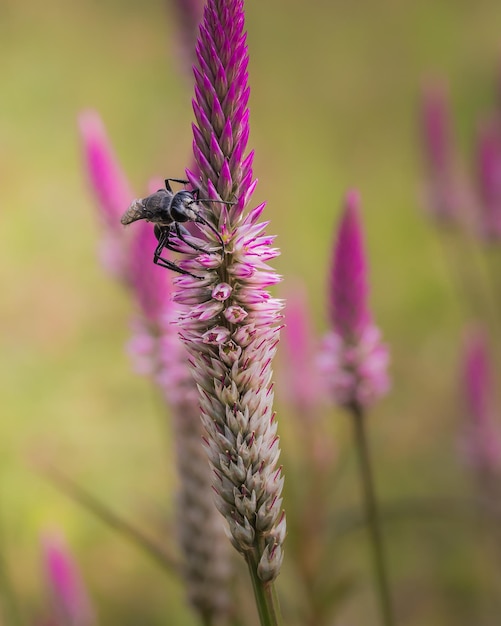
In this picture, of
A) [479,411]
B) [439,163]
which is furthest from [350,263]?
[439,163]

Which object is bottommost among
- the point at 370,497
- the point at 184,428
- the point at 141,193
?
the point at 370,497

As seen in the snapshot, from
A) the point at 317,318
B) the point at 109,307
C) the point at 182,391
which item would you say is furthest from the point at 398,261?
the point at 182,391

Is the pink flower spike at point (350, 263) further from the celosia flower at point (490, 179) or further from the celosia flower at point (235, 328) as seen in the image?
the celosia flower at point (490, 179)

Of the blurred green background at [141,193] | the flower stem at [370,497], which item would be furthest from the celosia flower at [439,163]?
the flower stem at [370,497]

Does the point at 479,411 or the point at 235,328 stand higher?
the point at 235,328

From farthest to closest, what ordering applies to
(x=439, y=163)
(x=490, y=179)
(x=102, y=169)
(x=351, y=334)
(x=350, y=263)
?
(x=439, y=163), (x=490, y=179), (x=102, y=169), (x=351, y=334), (x=350, y=263)

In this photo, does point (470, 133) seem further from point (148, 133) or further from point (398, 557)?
point (398, 557)

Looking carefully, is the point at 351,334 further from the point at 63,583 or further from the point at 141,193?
the point at 141,193

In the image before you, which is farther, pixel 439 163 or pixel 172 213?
pixel 439 163
